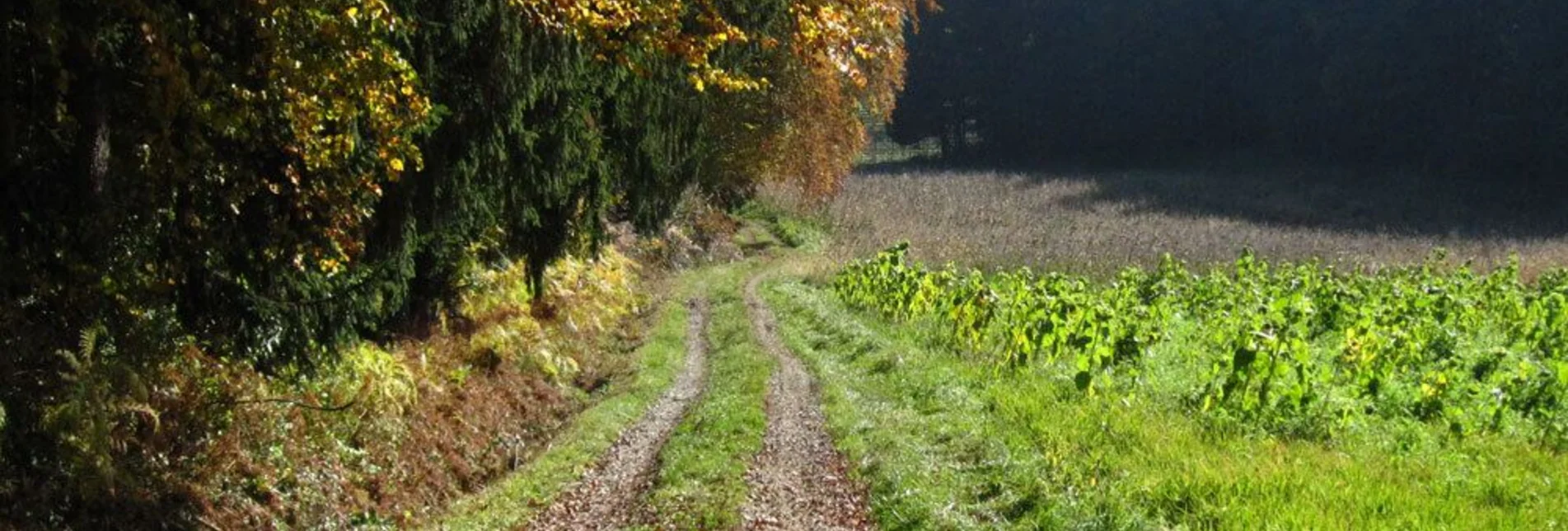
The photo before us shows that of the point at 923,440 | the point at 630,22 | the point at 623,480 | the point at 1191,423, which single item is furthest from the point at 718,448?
the point at 630,22

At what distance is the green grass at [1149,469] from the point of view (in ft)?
24.0

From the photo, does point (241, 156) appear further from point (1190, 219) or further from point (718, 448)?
point (1190, 219)

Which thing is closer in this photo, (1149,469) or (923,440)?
(1149,469)

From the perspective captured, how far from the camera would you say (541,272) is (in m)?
15.6

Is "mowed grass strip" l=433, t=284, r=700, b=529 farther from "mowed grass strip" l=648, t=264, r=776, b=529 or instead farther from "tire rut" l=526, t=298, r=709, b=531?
"mowed grass strip" l=648, t=264, r=776, b=529

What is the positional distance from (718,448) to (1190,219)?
38379mm

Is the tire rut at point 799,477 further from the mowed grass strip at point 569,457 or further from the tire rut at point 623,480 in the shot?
the mowed grass strip at point 569,457

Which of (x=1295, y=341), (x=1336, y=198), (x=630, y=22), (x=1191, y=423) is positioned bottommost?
(x=1336, y=198)

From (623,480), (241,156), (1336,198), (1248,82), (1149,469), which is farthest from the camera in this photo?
(1248,82)

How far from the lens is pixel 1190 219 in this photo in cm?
4666

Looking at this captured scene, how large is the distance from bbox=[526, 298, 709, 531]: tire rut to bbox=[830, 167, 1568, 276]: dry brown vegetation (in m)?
18.3

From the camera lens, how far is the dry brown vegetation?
116 ft

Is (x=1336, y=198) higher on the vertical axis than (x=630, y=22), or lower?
lower

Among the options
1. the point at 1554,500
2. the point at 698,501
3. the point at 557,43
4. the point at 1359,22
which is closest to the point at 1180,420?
the point at 1554,500
